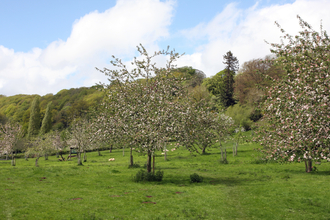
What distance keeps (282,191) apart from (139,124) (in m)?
13.2

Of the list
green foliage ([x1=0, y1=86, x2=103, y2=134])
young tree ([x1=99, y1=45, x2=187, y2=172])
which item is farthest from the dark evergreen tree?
young tree ([x1=99, y1=45, x2=187, y2=172])

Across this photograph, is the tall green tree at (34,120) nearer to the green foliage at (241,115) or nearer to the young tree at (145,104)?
the green foliage at (241,115)

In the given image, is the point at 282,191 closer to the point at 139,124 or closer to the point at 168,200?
the point at 168,200

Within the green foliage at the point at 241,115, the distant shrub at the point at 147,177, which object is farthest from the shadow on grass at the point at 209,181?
the green foliage at the point at 241,115

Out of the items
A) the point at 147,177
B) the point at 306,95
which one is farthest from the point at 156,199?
→ the point at 306,95

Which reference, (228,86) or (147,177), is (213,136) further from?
(228,86)

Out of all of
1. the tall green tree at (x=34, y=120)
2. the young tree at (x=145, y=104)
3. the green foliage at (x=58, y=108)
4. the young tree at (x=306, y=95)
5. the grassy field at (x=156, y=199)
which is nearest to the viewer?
the young tree at (x=306, y=95)

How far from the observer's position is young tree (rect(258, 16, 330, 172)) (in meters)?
11.6

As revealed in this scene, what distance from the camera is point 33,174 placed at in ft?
88.2

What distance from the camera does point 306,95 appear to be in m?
12.2

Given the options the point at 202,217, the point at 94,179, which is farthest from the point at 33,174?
the point at 202,217

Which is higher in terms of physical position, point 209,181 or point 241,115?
point 241,115

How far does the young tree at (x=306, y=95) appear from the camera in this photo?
11.6 metres

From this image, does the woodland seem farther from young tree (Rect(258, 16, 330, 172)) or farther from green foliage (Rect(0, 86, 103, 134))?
green foliage (Rect(0, 86, 103, 134))
